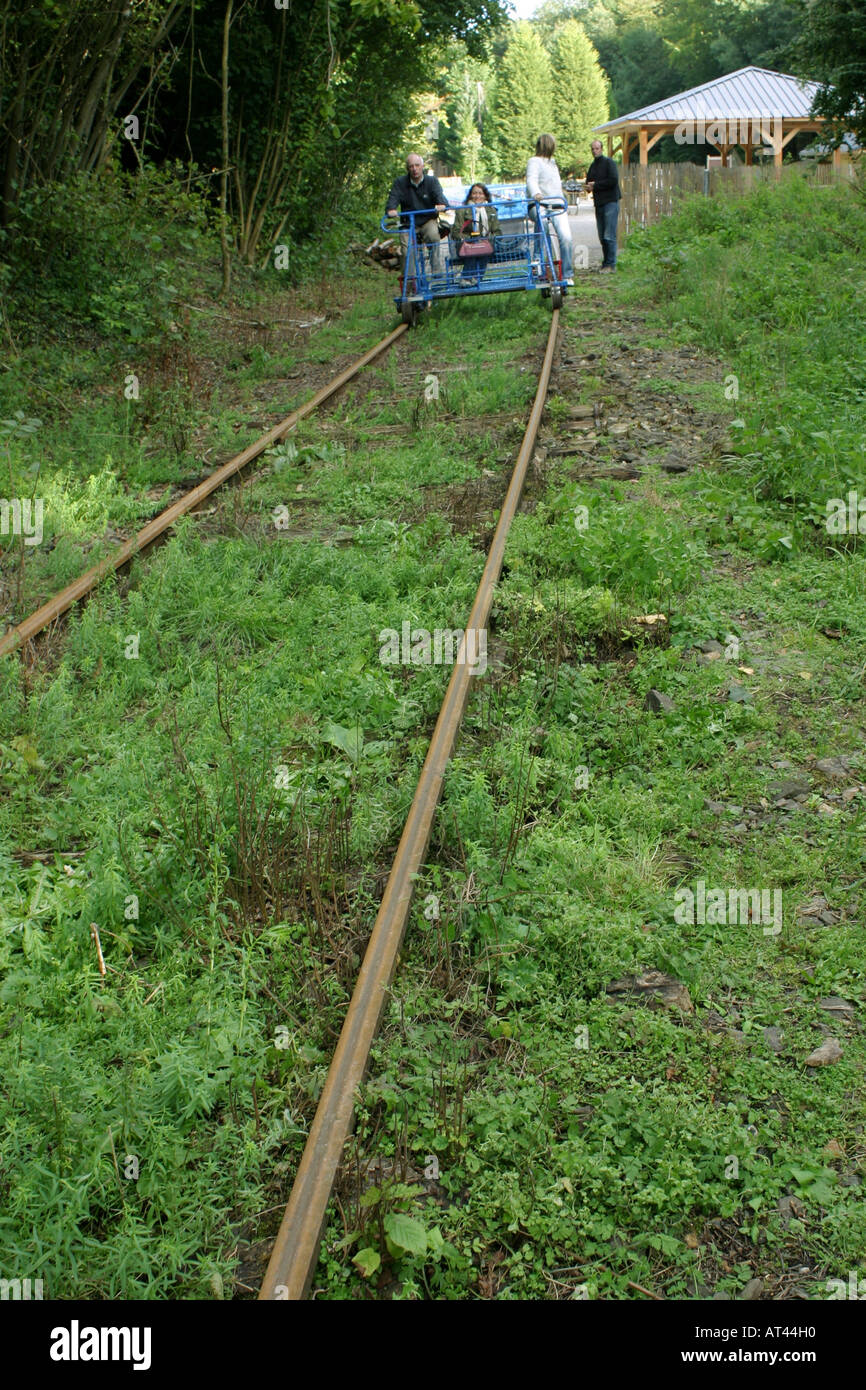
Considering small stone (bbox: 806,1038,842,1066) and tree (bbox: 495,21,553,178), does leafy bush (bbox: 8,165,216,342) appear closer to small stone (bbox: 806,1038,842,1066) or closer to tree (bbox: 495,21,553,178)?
small stone (bbox: 806,1038,842,1066)

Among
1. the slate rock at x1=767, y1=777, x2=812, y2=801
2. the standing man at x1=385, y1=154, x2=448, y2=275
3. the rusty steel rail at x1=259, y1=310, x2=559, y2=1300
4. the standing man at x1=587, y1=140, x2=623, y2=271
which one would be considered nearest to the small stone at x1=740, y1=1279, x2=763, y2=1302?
the rusty steel rail at x1=259, y1=310, x2=559, y2=1300

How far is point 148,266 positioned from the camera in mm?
12875

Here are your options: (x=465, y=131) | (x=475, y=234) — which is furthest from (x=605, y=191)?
(x=465, y=131)

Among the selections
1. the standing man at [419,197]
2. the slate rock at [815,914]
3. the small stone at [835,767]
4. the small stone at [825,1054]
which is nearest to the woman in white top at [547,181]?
the standing man at [419,197]

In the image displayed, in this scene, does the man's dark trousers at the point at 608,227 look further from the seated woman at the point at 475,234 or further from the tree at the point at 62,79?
the tree at the point at 62,79

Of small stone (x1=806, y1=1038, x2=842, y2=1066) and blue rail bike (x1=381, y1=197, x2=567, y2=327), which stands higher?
blue rail bike (x1=381, y1=197, x2=567, y2=327)

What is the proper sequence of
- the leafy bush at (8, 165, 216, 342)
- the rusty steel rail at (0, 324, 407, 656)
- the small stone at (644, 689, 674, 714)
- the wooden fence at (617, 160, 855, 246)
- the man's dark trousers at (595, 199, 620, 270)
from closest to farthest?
1. the small stone at (644, 689, 674, 714)
2. the rusty steel rail at (0, 324, 407, 656)
3. the leafy bush at (8, 165, 216, 342)
4. the man's dark trousers at (595, 199, 620, 270)
5. the wooden fence at (617, 160, 855, 246)

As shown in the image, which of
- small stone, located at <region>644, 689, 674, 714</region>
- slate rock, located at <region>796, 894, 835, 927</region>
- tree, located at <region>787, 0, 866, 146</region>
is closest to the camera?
slate rock, located at <region>796, 894, 835, 927</region>

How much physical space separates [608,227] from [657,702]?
15.4 meters

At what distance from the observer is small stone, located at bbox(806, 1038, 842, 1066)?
3195 millimetres

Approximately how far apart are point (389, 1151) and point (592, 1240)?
Answer: 1.83 feet

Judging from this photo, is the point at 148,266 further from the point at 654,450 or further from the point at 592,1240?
the point at 592,1240

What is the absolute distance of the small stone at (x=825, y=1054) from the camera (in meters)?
3.20

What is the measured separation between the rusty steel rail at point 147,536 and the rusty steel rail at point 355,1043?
2236mm
